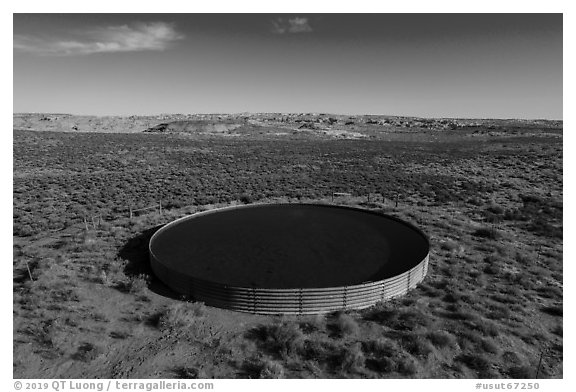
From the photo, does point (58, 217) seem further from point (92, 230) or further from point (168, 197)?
point (168, 197)

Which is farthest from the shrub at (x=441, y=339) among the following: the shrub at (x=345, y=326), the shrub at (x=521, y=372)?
the shrub at (x=345, y=326)

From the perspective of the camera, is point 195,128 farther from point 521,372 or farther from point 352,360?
point 521,372

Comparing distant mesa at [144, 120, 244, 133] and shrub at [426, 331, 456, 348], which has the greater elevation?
distant mesa at [144, 120, 244, 133]

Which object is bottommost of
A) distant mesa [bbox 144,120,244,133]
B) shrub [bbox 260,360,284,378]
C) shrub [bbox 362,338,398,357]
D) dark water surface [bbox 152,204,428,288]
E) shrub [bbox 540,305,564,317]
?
shrub [bbox 260,360,284,378]

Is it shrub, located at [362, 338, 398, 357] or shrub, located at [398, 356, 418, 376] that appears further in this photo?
shrub, located at [362, 338, 398, 357]

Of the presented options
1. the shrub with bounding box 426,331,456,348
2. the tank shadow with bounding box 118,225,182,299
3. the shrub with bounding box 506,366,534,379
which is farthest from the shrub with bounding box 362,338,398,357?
the tank shadow with bounding box 118,225,182,299

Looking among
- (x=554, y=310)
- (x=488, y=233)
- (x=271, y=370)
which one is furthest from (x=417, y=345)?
(x=488, y=233)

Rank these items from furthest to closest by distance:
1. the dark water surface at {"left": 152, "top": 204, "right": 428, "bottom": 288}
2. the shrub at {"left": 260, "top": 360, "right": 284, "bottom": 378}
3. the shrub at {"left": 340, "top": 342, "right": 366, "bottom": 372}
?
the dark water surface at {"left": 152, "top": 204, "right": 428, "bottom": 288} < the shrub at {"left": 340, "top": 342, "right": 366, "bottom": 372} < the shrub at {"left": 260, "top": 360, "right": 284, "bottom": 378}

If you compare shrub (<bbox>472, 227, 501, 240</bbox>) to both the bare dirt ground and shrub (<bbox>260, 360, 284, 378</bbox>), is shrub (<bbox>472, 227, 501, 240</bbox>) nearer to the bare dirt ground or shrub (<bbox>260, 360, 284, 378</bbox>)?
the bare dirt ground
